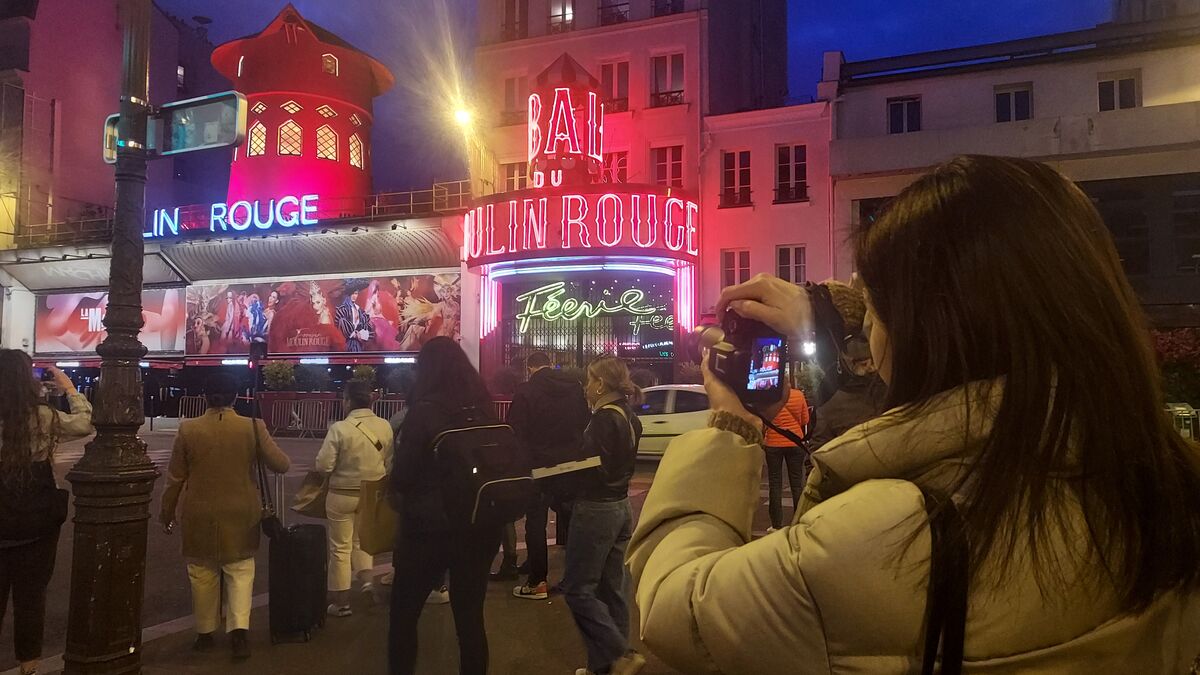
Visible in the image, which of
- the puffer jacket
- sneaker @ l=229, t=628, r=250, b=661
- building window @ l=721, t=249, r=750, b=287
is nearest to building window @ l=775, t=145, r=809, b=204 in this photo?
building window @ l=721, t=249, r=750, b=287

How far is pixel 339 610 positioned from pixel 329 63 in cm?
2634

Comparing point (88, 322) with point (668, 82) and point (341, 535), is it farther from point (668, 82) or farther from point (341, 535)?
point (341, 535)

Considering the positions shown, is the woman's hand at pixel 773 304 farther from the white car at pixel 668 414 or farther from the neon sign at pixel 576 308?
the neon sign at pixel 576 308

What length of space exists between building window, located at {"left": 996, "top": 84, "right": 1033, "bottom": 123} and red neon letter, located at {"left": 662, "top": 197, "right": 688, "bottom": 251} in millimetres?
7900

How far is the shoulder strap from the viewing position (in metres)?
0.95

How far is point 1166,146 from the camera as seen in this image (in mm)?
17266

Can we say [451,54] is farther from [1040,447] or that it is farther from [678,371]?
[1040,447]

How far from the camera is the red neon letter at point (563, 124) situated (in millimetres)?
20047

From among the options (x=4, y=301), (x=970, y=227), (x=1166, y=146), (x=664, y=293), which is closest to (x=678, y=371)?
(x=664, y=293)

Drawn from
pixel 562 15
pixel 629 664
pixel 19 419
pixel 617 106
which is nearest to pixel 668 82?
pixel 617 106

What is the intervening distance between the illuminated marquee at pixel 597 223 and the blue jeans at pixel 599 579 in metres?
14.7

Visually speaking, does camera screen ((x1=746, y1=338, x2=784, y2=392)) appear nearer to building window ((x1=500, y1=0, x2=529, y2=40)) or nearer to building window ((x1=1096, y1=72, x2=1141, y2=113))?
building window ((x1=1096, y1=72, x2=1141, y2=113))

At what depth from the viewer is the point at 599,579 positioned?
4695mm

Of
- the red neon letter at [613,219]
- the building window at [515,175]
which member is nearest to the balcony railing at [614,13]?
the building window at [515,175]
